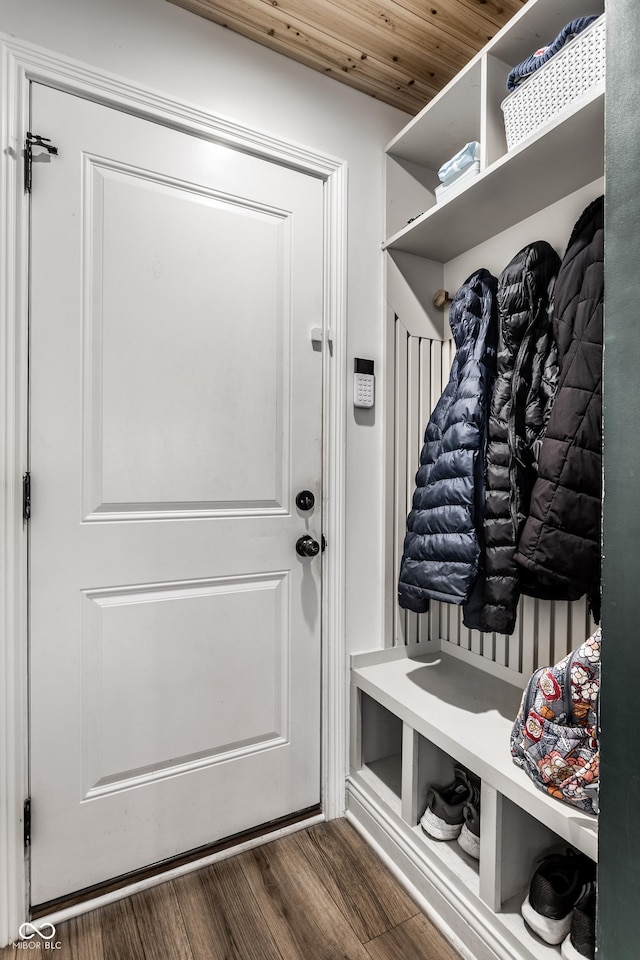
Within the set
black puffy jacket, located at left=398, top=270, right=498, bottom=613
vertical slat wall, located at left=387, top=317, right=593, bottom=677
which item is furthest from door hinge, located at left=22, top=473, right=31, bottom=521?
vertical slat wall, located at left=387, top=317, right=593, bottom=677

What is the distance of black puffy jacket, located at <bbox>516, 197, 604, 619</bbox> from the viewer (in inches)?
42.5

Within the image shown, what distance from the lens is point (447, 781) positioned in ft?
4.96

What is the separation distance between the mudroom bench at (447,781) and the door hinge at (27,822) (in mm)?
940

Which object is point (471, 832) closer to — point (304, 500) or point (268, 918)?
point (268, 918)

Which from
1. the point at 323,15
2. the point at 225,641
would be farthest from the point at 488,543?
the point at 323,15

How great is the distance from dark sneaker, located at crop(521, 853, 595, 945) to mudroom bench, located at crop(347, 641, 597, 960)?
0.04m

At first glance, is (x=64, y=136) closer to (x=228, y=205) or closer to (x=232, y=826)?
(x=228, y=205)

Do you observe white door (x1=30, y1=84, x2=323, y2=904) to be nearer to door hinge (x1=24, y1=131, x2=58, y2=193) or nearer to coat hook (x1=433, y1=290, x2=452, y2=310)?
door hinge (x1=24, y1=131, x2=58, y2=193)

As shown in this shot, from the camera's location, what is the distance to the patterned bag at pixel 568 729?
3.25ft

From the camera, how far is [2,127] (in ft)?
3.99

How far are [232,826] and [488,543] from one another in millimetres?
1152

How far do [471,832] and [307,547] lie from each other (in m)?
0.88

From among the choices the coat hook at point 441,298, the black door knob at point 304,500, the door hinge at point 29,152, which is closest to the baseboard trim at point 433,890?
the black door knob at point 304,500

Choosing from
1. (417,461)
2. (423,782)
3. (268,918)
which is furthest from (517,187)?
(268,918)
